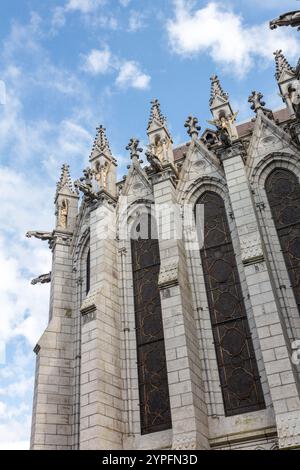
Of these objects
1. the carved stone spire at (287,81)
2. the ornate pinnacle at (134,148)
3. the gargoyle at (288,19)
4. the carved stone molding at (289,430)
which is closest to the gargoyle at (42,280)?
the ornate pinnacle at (134,148)

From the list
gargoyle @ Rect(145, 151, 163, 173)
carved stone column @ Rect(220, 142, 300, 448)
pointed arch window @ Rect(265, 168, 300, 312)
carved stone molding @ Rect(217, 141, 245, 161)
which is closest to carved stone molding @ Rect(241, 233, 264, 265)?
carved stone column @ Rect(220, 142, 300, 448)

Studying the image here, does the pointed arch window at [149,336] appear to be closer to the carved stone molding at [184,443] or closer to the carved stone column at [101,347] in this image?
the carved stone column at [101,347]

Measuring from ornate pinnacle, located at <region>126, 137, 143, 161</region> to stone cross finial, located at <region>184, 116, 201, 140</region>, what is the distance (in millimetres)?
2092

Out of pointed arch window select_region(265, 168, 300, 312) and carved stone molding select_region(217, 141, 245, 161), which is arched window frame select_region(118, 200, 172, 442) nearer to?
carved stone molding select_region(217, 141, 245, 161)

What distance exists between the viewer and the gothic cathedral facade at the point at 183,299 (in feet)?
42.0

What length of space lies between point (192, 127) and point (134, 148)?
2441 millimetres

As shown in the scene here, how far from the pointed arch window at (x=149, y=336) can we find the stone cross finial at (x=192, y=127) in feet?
11.4

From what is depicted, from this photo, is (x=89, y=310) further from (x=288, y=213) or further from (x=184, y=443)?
(x=288, y=213)

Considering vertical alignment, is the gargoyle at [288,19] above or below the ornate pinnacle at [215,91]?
below

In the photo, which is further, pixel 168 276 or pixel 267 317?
pixel 168 276

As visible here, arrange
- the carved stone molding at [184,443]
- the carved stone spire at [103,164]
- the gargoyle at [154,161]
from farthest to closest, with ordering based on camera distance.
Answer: the carved stone spire at [103,164] < the gargoyle at [154,161] < the carved stone molding at [184,443]

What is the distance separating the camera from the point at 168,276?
14664 millimetres

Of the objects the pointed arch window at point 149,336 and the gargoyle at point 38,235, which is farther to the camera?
the gargoyle at point 38,235

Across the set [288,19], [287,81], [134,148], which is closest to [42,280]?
[134,148]
